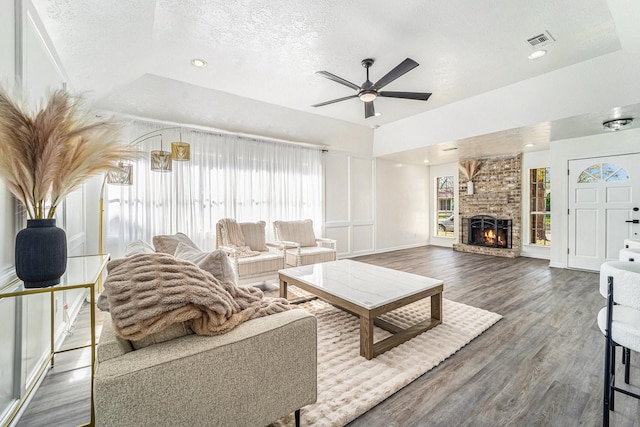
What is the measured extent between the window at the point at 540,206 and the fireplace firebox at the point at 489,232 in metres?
0.45

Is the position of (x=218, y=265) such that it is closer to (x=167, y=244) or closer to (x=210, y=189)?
(x=167, y=244)

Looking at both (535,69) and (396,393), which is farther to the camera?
(535,69)

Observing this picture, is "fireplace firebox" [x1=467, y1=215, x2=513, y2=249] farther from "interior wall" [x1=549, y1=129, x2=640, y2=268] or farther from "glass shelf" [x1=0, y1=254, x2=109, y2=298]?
"glass shelf" [x1=0, y1=254, x2=109, y2=298]

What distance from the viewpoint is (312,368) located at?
1312 millimetres

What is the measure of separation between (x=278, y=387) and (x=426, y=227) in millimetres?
7494

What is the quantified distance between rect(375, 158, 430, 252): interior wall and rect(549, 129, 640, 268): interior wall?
119 inches

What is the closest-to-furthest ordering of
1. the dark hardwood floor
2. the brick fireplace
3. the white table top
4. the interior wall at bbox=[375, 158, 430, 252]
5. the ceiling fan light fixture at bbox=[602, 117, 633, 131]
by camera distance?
the dark hardwood floor → the white table top → the ceiling fan light fixture at bbox=[602, 117, 633, 131] → the brick fireplace → the interior wall at bbox=[375, 158, 430, 252]

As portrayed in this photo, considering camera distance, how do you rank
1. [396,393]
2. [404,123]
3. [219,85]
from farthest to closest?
[404,123]
[219,85]
[396,393]

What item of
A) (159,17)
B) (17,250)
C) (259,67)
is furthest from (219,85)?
(17,250)

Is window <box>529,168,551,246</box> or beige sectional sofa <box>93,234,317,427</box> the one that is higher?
window <box>529,168,551,246</box>

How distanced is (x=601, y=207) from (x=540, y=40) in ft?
11.2

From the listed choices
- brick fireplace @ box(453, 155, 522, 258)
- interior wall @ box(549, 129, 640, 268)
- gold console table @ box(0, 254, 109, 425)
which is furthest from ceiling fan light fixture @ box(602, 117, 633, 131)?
gold console table @ box(0, 254, 109, 425)

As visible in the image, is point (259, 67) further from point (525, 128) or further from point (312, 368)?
point (525, 128)

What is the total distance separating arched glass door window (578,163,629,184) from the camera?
436cm
